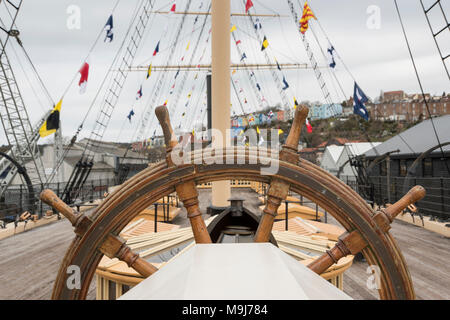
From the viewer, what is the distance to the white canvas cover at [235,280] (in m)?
0.60

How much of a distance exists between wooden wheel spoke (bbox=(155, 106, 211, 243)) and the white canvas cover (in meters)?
0.29

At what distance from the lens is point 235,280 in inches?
25.4

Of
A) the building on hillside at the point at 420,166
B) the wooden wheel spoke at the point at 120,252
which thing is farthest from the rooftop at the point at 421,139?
the wooden wheel spoke at the point at 120,252

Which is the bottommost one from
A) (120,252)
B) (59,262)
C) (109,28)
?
(59,262)

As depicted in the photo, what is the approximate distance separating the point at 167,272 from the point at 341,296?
0.42 m

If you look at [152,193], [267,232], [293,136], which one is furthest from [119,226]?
[293,136]

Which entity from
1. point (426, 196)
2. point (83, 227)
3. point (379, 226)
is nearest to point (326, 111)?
point (426, 196)

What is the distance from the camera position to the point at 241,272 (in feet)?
2.21

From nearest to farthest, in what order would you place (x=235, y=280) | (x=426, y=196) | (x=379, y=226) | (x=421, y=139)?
(x=235, y=280) → (x=379, y=226) → (x=426, y=196) → (x=421, y=139)

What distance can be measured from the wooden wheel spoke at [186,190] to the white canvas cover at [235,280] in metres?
0.29

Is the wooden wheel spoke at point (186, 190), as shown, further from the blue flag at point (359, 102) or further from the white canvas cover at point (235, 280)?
the blue flag at point (359, 102)

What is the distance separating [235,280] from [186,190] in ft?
1.49

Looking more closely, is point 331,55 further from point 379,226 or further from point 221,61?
point 379,226
